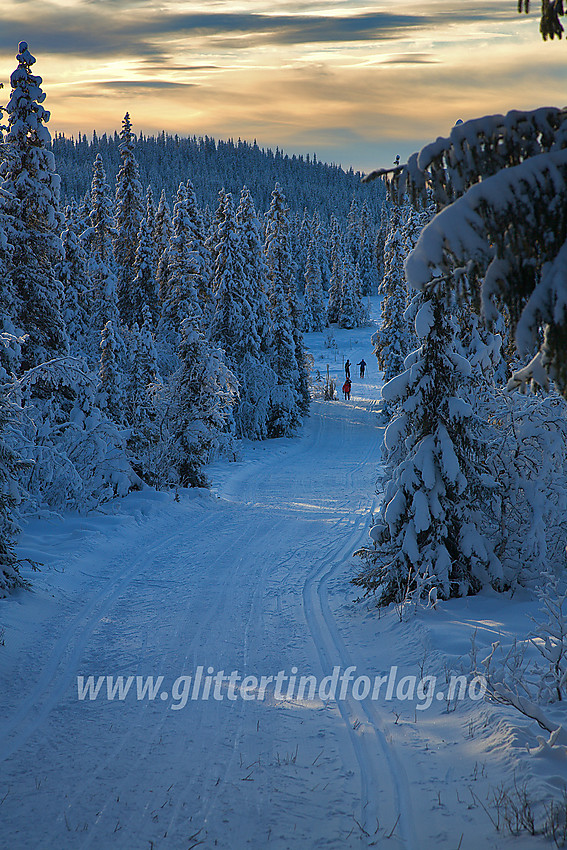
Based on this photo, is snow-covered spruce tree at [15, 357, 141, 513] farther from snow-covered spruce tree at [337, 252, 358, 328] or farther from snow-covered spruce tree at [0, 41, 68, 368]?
snow-covered spruce tree at [337, 252, 358, 328]

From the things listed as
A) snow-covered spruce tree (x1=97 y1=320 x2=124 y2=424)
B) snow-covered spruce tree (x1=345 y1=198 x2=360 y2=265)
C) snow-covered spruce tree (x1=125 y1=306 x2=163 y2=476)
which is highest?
snow-covered spruce tree (x1=345 y1=198 x2=360 y2=265)

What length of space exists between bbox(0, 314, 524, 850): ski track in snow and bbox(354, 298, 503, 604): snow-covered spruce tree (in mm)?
1373

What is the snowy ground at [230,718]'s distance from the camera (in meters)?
4.65

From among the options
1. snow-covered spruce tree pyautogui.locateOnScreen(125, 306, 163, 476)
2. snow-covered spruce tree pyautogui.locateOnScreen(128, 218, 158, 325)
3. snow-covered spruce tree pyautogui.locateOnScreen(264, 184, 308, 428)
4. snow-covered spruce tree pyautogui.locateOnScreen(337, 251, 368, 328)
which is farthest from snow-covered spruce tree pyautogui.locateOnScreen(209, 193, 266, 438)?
snow-covered spruce tree pyautogui.locateOnScreen(337, 251, 368, 328)

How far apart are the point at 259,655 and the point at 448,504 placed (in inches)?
138

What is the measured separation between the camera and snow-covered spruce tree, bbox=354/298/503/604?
898 centimetres

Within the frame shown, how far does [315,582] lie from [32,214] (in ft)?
47.7

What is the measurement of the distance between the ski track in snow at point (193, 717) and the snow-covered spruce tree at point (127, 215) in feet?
79.5

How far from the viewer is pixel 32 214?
18781 millimetres

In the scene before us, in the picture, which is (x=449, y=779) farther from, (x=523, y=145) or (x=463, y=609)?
(x=523, y=145)

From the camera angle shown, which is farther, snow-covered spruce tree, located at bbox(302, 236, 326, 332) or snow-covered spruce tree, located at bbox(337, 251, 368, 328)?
snow-covered spruce tree, located at bbox(302, 236, 326, 332)

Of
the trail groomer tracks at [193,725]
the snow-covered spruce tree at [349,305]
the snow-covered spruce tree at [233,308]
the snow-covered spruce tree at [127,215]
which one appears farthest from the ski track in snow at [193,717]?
the snow-covered spruce tree at [349,305]

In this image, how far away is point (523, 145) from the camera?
11.9ft

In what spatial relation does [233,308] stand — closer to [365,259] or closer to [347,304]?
→ [347,304]
